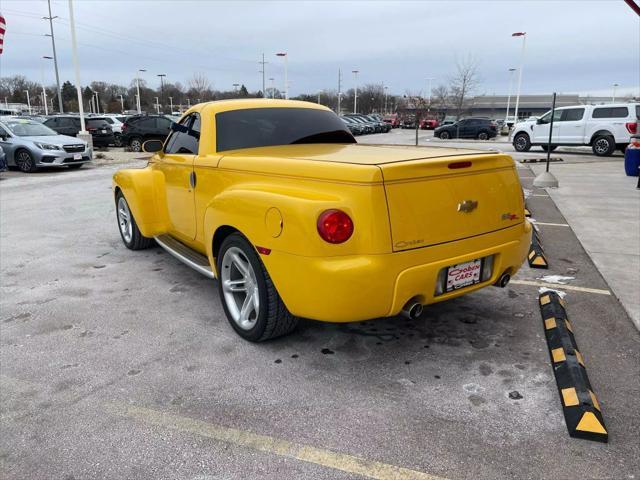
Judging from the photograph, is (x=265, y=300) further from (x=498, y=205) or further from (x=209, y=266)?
(x=498, y=205)

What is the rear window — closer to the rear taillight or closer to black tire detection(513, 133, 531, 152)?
black tire detection(513, 133, 531, 152)

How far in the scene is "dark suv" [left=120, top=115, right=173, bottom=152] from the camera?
20438 millimetres

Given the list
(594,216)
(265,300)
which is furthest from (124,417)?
(594,216)

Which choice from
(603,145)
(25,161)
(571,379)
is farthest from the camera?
(603,145)

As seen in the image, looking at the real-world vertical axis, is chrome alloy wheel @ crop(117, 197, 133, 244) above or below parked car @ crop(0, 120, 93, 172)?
below

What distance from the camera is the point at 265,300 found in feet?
10.7

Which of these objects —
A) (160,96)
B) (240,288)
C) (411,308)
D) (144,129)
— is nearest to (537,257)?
(411,308)

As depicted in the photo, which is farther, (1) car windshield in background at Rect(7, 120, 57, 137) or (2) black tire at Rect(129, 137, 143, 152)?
(2) black tire at Rect(129, 137, 143, 152)

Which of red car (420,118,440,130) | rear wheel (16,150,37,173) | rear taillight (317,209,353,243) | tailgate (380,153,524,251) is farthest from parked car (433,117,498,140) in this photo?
rear taillight (317,209,353,243)

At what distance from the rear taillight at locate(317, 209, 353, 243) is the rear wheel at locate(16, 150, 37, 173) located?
14498 mm

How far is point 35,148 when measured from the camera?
562 inches

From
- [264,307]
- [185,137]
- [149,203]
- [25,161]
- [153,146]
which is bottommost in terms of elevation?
[264,307]

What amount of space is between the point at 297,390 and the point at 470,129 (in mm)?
34206

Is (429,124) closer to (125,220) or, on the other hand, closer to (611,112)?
(611,112)
